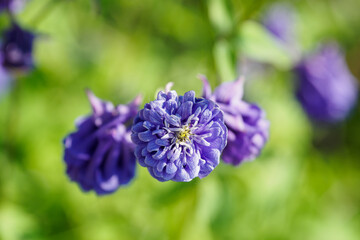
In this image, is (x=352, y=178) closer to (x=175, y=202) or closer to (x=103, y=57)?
(x=175, y=202)

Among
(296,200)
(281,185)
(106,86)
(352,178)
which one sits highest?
(106,86)

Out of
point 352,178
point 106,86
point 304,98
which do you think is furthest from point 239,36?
point 352,178


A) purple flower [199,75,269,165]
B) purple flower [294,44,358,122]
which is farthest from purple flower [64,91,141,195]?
purple flower [294,44,358,122]

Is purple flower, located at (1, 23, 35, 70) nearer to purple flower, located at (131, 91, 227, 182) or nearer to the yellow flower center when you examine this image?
purple flower, located at (131, 91, 227, 182)

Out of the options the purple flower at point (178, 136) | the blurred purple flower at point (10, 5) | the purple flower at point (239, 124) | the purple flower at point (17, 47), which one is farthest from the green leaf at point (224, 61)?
the blurred purple flower at point (10, 5)

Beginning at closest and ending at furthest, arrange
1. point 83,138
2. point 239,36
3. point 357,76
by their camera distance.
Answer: point 83,138, point 239,36, point 357,76

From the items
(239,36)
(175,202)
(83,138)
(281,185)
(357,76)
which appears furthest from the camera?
(357,76)

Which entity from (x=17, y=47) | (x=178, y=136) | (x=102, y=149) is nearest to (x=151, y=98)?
(x=17, y=47)
